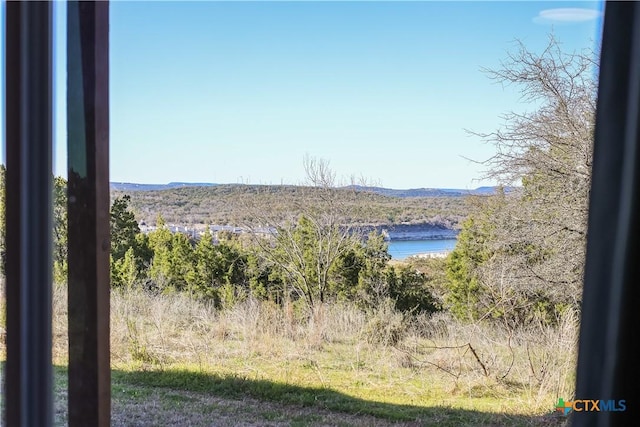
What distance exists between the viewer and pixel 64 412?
1.00 metres

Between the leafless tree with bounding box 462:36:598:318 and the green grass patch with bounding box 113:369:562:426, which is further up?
the leafless tree with bounding box 462:36:598:318

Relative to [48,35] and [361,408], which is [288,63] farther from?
[48,35]

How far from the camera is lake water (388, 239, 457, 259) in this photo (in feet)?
9.46

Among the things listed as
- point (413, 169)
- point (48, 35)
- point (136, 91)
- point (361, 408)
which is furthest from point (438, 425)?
point (136, 91)

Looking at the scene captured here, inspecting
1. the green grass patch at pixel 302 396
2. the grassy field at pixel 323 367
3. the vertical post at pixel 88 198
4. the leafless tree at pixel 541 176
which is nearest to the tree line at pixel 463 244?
the leafless tree at pixel 541 176

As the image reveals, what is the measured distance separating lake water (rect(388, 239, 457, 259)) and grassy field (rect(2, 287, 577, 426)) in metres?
0.36

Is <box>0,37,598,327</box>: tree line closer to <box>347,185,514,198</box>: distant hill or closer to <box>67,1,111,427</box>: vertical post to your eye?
<box>347,185,514,198</box>: distant hill

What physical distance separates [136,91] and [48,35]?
2.08 m

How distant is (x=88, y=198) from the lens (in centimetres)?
94

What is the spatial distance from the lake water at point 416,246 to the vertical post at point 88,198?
2.21 metres

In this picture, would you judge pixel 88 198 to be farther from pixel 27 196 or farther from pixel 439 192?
pixel 439 192

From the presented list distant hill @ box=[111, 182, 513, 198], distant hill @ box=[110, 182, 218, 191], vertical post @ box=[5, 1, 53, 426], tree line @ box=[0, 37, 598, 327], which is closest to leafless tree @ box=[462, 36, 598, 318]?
tree line @ box=[0, 37, 598, 327]

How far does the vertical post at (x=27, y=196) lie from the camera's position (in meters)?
0.95

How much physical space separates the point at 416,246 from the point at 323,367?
2.94ft
